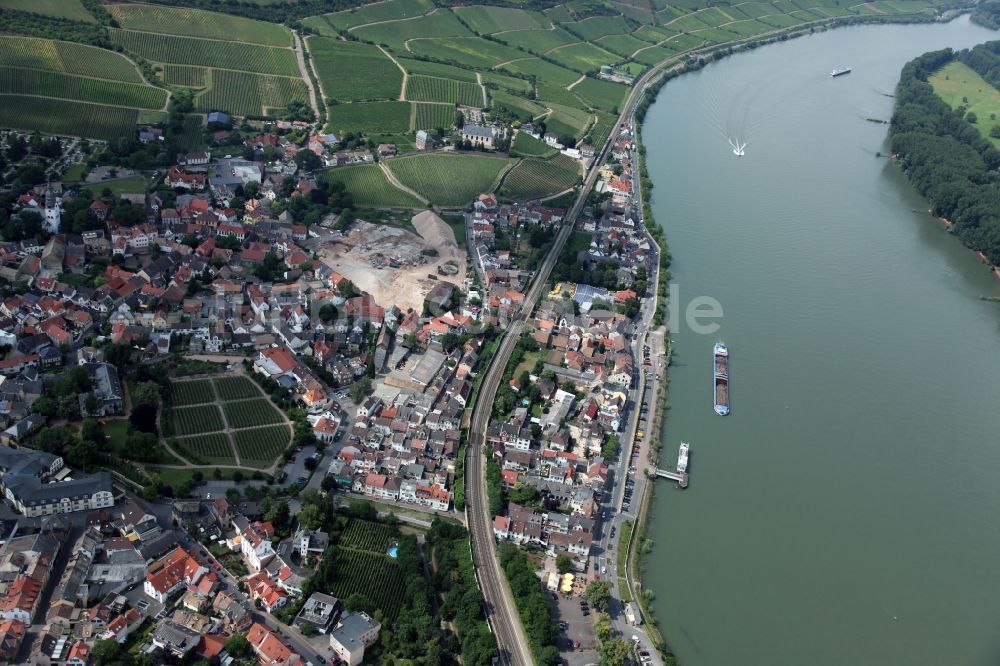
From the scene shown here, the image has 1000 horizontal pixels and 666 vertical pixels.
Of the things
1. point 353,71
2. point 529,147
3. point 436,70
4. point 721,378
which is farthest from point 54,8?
point 721,378

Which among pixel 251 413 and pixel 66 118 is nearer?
pixel 251 413

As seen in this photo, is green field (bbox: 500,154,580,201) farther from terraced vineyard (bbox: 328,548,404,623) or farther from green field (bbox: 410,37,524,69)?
terraced vineyard (bbox: 328,548,404,623)

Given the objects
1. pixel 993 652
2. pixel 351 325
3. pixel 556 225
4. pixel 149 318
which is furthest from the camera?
pixel 556 225

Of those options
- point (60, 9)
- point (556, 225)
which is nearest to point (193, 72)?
point (60, 9)

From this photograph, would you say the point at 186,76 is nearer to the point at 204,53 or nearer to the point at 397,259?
the point at 204,53

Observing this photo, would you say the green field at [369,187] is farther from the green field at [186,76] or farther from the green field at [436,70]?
the green field at [436,70]

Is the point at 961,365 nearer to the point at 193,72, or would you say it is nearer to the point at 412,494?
the point at 412,494

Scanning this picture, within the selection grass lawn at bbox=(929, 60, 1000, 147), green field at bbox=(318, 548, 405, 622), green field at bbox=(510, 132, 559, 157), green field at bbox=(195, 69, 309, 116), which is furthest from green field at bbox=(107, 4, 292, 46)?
grass lawn at bbox=(929, 60, 1000, 147)
